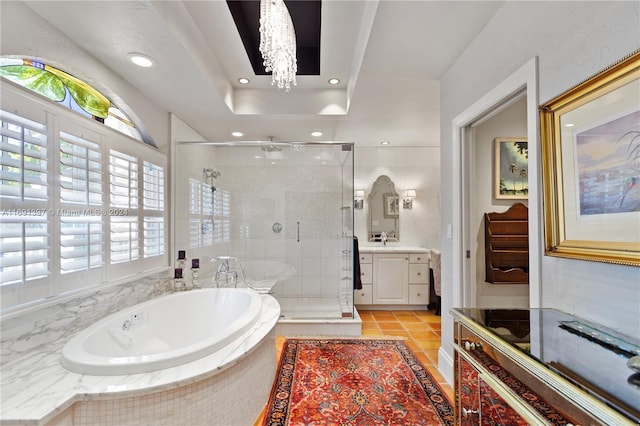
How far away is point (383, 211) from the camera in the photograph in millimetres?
4344

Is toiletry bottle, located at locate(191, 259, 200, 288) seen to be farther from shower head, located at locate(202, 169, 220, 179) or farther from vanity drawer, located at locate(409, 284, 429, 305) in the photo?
vanity drawer, located at locate(409, 284, 429, 305)

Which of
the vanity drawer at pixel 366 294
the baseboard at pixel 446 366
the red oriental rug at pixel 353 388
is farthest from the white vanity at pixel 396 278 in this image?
the baseboard at pixel 446 366

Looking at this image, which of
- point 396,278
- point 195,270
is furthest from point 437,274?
point 195,270

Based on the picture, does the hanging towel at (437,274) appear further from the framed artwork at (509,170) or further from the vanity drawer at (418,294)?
the framed artwork at (509,170)

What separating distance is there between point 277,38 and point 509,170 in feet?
7.09

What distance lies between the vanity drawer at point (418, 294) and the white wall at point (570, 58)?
8.83 feet

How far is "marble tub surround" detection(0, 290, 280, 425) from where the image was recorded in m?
1.09

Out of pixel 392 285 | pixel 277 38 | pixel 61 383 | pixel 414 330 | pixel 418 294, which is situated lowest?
pixel 414 330

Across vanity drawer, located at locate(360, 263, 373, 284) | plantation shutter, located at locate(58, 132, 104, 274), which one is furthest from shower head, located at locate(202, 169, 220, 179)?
vanity drawer, located at locate(360, 263, 373, 284)

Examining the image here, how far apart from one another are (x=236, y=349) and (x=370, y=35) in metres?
2.06

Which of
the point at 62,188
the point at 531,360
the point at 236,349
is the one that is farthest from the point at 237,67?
the point at 531,360

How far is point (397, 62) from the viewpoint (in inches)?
80.6

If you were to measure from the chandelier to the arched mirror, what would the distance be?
2.83m

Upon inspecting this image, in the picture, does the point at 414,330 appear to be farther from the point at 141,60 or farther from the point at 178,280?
the point at 141,60
